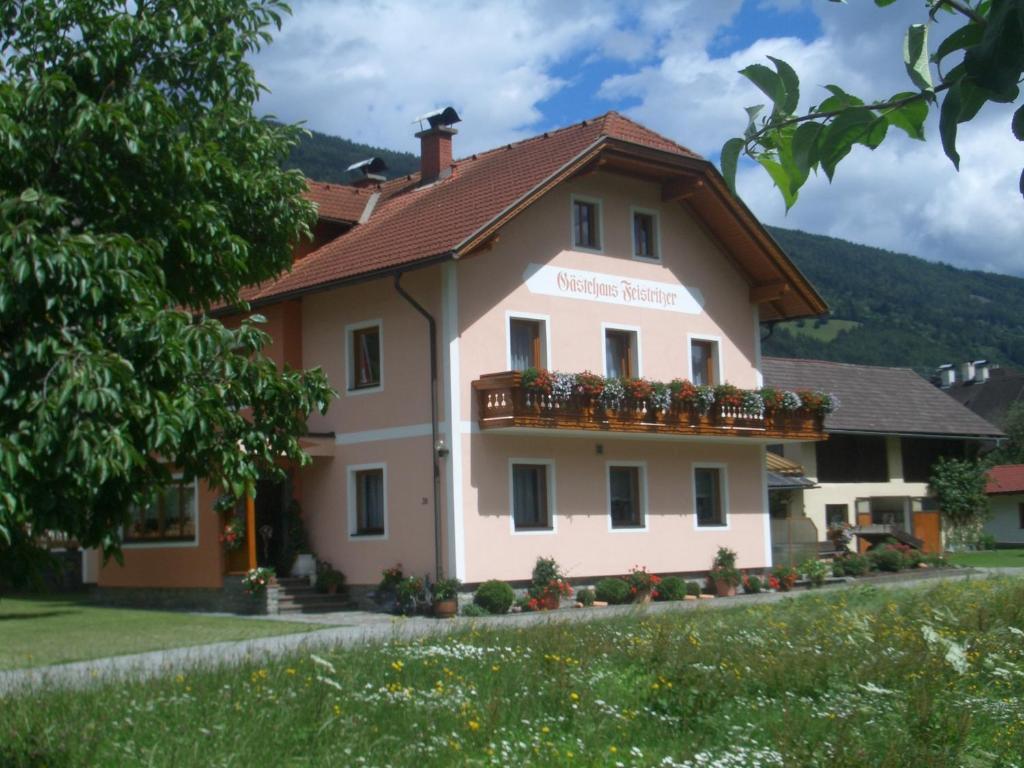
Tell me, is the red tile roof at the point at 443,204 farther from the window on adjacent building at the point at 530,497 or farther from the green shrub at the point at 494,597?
the green shrub at the point at 494,597

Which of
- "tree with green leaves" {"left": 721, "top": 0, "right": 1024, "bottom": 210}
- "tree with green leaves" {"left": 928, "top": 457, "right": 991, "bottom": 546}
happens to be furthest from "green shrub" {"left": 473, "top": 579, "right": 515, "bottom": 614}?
"tree with green leaves" {"left": 928, "top": 457, "right": 991, "bottom": 546}

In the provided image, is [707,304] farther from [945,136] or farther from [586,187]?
[945,136]

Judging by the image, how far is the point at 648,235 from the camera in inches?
1105

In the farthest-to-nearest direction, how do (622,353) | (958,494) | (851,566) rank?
(958,494)
(851,566)
(622,353)

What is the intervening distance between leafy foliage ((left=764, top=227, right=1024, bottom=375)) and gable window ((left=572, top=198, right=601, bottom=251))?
3864 inches

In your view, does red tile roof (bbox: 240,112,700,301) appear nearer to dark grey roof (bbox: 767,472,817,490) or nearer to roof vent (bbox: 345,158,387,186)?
roof vent (bbox: 345,158,387,186)

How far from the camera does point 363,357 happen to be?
26094mm

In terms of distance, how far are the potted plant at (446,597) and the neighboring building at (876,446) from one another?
55.9 ft

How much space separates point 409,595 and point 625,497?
227 inches

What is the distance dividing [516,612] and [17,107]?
18.0 metres

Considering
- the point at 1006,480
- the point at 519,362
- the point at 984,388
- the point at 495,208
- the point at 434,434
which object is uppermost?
the point at 984,388

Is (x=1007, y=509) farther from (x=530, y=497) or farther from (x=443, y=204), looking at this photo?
(x=443, y=204)

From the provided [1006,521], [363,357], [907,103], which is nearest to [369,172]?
[363,357]

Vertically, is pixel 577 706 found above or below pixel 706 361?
below
